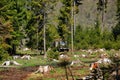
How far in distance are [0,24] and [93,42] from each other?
27.2 metres

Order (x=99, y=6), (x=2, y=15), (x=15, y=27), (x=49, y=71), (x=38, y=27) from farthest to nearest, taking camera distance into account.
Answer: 1. (x=99, y=6)
2. (x=38, y=27)
3. (x=15, y=27)
4. (x=2, y=15)
5. (x=49, y=71)

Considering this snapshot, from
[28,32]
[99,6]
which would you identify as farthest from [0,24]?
[99,6]

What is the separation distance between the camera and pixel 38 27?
2317 inches

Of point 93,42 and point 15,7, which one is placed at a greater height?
point 15,7

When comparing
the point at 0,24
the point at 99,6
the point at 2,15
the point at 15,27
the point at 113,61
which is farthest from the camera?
the point at 99,6

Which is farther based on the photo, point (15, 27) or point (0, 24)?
point (15, 27)

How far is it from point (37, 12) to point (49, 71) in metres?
29.1

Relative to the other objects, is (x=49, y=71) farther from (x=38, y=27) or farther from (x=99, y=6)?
(x=99, y=6)

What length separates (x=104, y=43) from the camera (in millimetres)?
60250

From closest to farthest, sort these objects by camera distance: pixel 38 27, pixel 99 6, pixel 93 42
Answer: pixel 38 27 → pixel 93 42 → pixel 99 6

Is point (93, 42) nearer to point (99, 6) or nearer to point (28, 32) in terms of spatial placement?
point (28, 32)

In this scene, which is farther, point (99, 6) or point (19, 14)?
point (99, 6)

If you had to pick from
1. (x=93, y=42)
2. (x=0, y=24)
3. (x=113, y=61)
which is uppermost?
(x=113, y=61)

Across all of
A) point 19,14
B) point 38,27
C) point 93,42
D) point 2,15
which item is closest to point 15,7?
point 19,14
